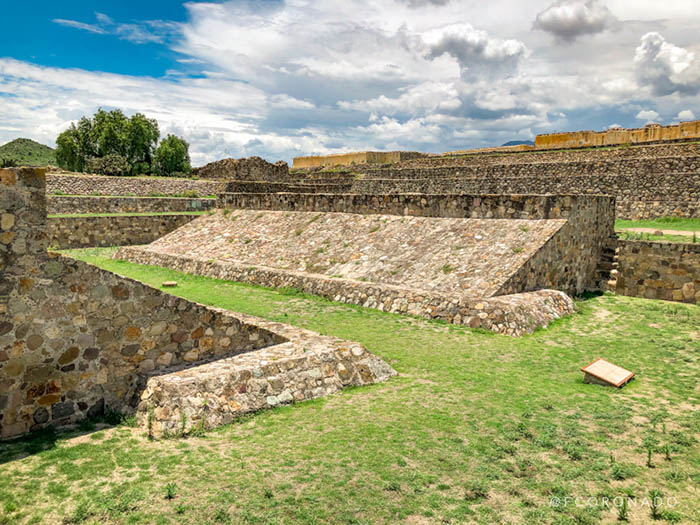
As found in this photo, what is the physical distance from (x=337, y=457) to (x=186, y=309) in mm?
2724

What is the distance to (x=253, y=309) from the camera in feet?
36.3

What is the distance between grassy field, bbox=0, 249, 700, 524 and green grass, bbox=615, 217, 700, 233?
39.9ft

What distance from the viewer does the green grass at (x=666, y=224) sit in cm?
1784

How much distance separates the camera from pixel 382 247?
14016 millimetres

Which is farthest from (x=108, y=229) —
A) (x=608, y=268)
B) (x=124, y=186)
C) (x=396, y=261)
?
(x=608, y=268)

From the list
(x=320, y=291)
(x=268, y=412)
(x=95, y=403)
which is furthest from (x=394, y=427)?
(x=320, y=291)

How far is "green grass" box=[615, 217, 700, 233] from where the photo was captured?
17844mm

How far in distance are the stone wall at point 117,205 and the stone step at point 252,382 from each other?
76.5ft

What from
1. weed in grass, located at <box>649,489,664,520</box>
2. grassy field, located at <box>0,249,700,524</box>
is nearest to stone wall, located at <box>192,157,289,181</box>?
grassy field, located at <box>0,249,700,524</box>

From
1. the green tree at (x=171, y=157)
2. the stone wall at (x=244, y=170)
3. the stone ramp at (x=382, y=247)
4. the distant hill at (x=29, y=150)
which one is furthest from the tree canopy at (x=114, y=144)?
the distant hill at (x=29, y=150)

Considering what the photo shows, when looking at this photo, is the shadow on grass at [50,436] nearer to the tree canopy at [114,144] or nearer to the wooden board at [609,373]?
the wooden board at [609,373]

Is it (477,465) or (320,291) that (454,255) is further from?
(477,465)

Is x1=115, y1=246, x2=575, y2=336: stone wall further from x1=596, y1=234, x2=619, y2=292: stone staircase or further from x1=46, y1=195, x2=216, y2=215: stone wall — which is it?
x1=46, y1=195, x2=216, y2=215: stone wall

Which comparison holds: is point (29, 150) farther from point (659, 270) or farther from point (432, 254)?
point (659, 270)
